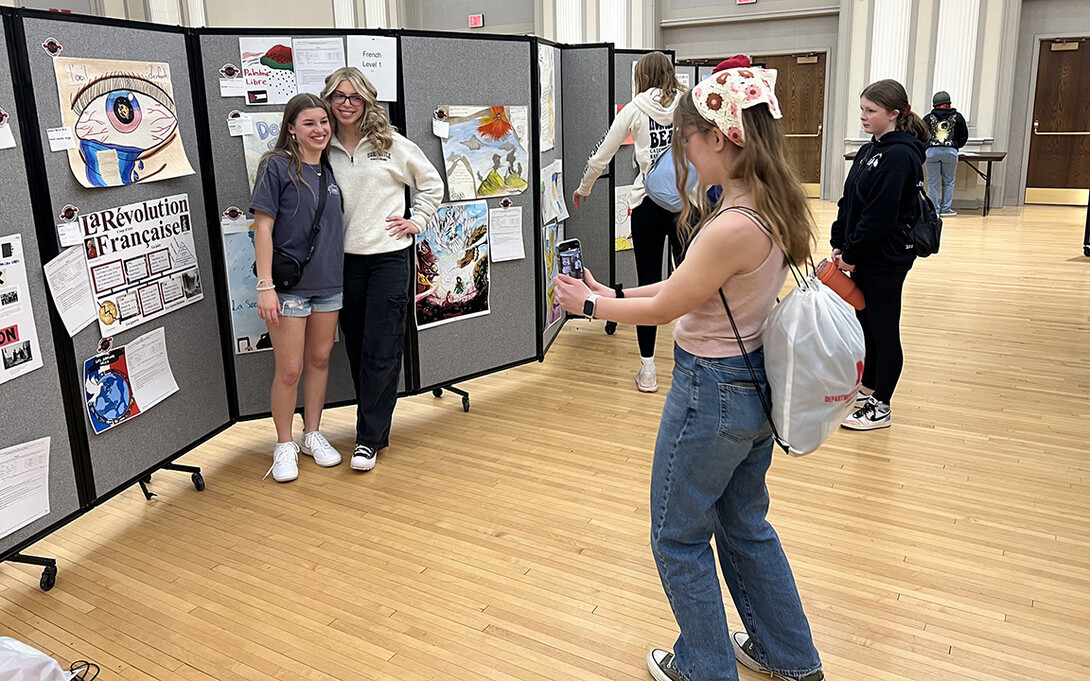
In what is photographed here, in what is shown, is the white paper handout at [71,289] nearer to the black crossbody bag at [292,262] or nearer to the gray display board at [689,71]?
the black crossbody bag at [292,262]

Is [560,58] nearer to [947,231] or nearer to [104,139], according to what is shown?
[104,139]

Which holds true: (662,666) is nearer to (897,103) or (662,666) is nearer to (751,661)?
(751,661)

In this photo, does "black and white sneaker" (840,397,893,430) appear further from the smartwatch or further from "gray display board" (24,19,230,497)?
"gray display board" (24,19,230,497)

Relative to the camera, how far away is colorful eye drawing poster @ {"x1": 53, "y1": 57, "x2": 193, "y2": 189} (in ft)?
8.68

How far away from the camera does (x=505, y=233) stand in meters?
4.09

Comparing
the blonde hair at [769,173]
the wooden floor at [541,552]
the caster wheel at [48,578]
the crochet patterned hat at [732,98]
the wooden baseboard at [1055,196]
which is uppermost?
the crochet patterned hat at [732,98]

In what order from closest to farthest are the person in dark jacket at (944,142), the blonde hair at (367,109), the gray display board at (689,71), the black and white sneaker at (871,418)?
the blonde hair at (367,109) → the black and white sneaker at (871,418) → the gray display board at (689,71) → the person in dark jacket at (944,142)

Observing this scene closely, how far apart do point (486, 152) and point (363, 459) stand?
4.88 ft

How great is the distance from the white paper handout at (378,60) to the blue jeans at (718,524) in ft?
7.06

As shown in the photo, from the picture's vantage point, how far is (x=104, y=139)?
275 cm

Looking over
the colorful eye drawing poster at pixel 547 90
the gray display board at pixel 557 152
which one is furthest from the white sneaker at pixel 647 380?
the colorful eye drawing poster at pixel 547 90

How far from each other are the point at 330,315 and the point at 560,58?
219cm

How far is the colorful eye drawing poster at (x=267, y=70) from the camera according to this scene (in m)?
3.24

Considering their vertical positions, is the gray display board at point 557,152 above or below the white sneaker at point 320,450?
above
